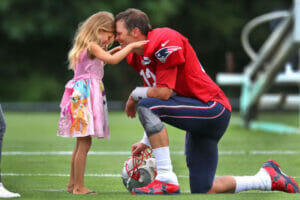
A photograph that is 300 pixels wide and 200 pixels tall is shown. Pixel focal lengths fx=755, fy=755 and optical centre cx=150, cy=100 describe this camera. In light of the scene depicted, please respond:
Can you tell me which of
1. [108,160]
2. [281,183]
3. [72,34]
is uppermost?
[281,183]

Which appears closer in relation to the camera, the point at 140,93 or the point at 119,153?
the point at 140,93

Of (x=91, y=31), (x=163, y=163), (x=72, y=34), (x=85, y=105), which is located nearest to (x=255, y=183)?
(x=163, y=163)

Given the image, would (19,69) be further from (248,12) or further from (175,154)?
(175,154)

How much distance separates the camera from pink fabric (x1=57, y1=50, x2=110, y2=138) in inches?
207

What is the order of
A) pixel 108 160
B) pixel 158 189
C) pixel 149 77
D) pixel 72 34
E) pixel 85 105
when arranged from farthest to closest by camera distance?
pixel 72 34, pixel 108 160, pixel 85 105, pixel 149 77, pixel 158 189

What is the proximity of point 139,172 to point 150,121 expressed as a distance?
0.57m

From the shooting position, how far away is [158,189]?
4.77 metres

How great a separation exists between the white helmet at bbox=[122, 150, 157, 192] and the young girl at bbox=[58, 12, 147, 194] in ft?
0.99

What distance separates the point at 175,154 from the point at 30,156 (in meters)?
1.64

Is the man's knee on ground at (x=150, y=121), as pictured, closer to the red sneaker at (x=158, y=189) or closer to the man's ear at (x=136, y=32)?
the red sneaker at (x=158, y=189)

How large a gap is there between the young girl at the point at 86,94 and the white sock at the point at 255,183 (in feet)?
3.34

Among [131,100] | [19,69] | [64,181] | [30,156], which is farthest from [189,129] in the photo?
[19,69]

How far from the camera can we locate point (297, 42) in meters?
9.88

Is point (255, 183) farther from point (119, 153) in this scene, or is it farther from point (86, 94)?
point (119, 153)
